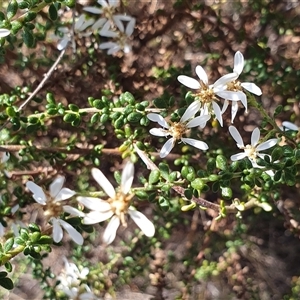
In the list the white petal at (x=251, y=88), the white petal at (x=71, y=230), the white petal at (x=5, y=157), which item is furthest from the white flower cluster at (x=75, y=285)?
the white petal at (x=251, y=88)

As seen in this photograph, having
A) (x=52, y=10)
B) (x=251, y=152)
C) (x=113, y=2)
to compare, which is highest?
(x=52, y=10)

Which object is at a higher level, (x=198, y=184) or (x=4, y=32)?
(x=4, y=32)

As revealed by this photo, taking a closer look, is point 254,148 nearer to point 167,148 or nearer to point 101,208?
point 167,148

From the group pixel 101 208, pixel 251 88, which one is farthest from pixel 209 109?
pixel 101 208

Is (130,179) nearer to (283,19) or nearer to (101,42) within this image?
(101,42)

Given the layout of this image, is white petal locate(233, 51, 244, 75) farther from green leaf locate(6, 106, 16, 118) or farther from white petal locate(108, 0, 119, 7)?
white petal locate(108, 0, 119, 7)

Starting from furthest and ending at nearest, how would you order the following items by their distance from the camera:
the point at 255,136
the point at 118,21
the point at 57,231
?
the point at 118,21 → the point at 255,136 → the point at 57,231
